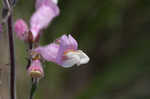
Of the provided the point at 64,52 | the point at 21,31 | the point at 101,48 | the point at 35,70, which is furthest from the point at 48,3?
the point at 101,48

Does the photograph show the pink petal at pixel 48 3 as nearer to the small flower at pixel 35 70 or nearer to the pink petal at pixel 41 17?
the pink petal at pixel 41 17

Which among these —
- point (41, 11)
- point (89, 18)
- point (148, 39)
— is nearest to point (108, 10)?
point (89, 18)

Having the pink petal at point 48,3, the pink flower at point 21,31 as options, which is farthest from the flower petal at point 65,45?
the pink petal at point 48,3

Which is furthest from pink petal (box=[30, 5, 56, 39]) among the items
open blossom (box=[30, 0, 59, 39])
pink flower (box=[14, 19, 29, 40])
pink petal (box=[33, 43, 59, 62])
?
pink petal (box=[33, 43, 59, 62])

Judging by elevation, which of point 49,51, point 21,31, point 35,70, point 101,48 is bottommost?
point 101,48

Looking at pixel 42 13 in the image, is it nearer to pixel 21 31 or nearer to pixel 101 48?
pixel 21 31

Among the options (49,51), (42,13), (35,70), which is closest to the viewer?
(35,70)
